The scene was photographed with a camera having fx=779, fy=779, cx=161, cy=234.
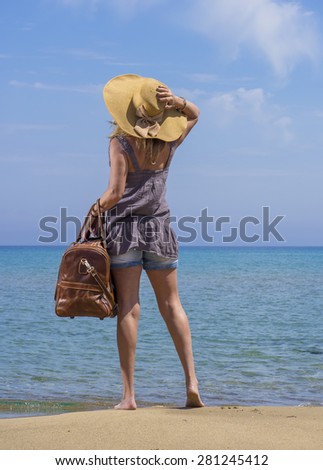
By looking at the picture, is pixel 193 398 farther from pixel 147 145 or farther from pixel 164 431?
pixel 147 145

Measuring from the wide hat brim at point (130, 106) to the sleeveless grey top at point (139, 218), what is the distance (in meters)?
0.14

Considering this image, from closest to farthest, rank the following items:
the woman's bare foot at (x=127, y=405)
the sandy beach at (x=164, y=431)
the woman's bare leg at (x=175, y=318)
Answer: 1. the sandy beach at (x=164, y=431)
2. the woman's bare foot at (x=127, y=405)
3. the woman's bare leg at (x=175, y=318)

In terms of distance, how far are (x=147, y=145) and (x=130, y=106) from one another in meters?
0.27

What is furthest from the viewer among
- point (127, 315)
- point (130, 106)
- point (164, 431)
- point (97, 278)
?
point (130, 106)

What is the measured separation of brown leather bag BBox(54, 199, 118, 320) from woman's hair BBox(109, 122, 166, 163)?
43 centimetres

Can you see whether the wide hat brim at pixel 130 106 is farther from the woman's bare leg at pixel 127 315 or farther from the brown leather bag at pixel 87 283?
the woman's bare leg at pixel 127 315

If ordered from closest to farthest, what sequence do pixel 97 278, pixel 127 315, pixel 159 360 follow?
1. pixel 97 278
2. pixel 127 315
3. pixel 159 360

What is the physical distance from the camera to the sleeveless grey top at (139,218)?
4.68 metres

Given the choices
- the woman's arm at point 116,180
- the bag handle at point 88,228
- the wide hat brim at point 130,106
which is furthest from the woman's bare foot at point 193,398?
the wide hat brim at point 130,106

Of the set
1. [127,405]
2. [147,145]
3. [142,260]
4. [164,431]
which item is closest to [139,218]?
[142,260]

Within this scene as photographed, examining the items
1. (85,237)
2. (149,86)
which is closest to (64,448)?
(85,237)

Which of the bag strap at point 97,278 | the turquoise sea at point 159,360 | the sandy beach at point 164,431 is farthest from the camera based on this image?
the turquoise sea at point 159,360

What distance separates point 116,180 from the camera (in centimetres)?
464

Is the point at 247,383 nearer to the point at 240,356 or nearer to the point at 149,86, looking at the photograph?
the point at 240,356
